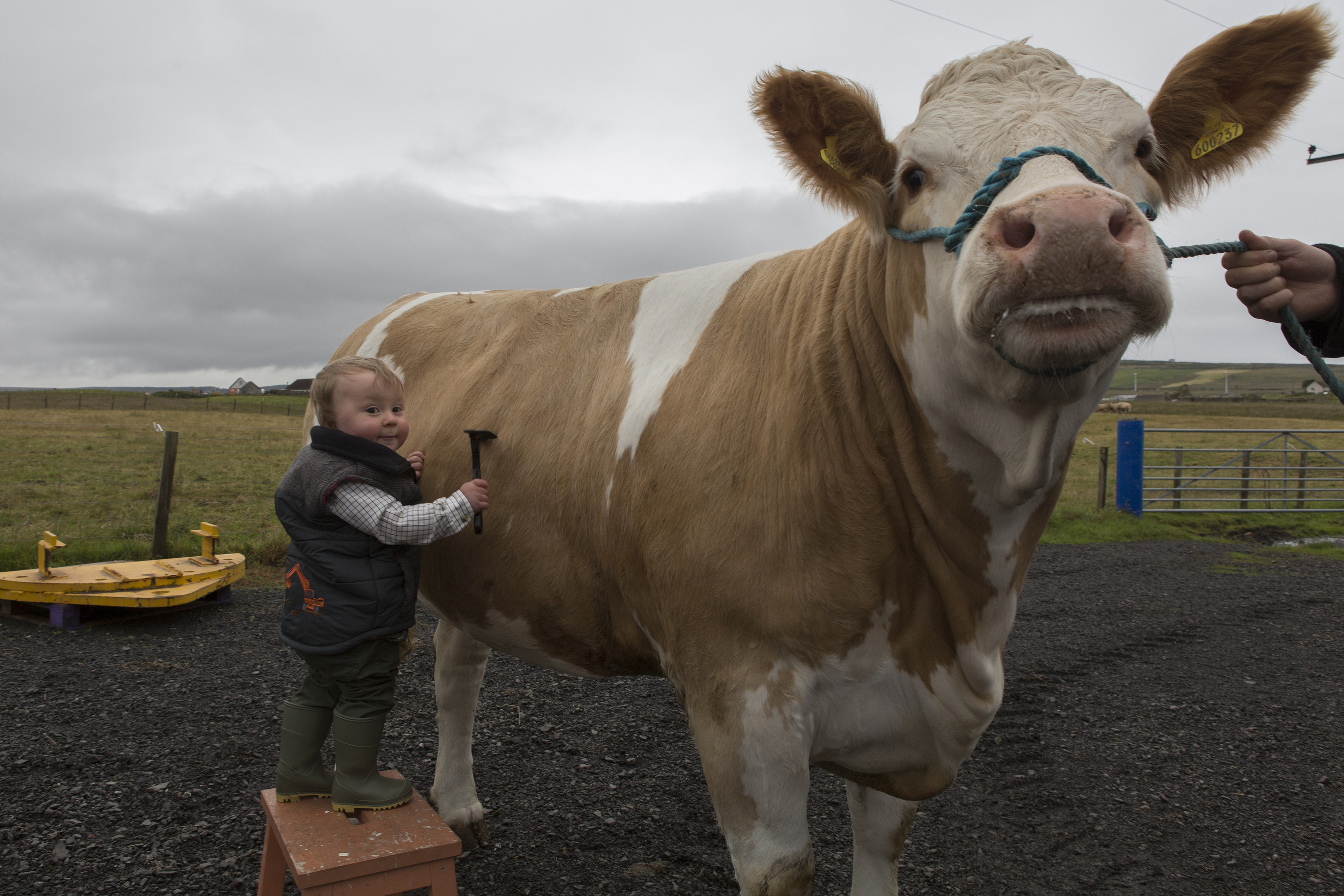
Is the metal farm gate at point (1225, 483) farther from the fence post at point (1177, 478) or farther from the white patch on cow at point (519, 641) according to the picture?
the white patch on cow at point (519, 641)

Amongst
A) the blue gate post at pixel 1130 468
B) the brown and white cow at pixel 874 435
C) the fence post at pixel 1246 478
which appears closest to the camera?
the brown and white cow at pixel 874 435

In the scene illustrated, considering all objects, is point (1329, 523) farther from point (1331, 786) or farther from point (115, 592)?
point (115, 592)

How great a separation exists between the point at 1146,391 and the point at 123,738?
11796cm

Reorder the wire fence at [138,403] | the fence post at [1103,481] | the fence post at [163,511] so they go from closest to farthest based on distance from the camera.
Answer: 1. the fence post at [163,511]
2. the fence post at [1103,481]
3. the wire fence at [138,403]

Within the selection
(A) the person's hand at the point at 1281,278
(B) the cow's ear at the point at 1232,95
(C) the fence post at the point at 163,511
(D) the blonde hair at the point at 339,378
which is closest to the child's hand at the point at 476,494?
(D) the blonde hair at the point at 339,378

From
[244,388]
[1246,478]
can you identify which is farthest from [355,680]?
[244,388]

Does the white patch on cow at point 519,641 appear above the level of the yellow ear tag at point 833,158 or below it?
below

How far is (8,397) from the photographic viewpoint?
153 ft

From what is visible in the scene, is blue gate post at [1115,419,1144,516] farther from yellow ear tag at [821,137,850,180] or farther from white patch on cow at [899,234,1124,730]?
yellow ear tag at [821,137,850,180]

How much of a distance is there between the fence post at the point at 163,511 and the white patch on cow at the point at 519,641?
23.6 feet

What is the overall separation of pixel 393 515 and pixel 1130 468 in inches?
580

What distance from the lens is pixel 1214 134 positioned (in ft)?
6.52

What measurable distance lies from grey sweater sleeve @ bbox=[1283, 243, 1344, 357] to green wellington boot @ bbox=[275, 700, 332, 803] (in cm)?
300

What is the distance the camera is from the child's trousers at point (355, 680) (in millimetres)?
2451
